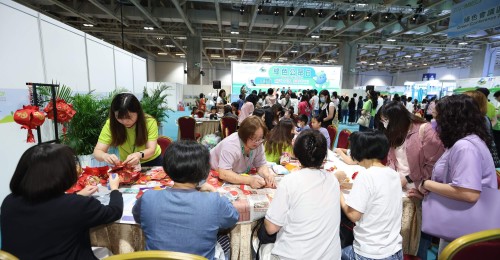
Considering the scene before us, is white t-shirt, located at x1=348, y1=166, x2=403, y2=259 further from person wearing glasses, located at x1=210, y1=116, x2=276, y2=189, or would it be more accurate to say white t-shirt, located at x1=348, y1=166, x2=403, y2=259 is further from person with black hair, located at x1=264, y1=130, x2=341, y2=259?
person wearing glasses, located at x1=210, y1=116, x2=276, y2=189

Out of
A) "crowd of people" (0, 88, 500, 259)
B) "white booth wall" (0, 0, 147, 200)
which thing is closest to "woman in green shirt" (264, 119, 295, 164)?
"crowd of people" (0, 88, 500, 259)

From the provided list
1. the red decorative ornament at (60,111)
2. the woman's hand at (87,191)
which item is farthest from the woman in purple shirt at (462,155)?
the red decorative ornament at (60,111)

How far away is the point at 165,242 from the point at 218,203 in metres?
0.29

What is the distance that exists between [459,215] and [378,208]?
1.76ft

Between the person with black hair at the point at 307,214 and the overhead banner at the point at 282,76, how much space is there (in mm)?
10321

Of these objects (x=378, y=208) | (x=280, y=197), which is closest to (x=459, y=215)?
(x=378, y=208)

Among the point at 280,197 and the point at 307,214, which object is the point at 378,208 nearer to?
the point at 307,214

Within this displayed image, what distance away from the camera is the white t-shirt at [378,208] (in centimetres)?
136

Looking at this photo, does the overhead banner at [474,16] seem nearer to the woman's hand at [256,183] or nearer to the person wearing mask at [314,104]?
the person wearing mask at [314,104]

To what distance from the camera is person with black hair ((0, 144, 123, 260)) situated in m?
1.03

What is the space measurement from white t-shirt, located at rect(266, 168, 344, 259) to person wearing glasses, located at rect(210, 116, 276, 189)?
57 cm

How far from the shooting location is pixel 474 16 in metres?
4.73

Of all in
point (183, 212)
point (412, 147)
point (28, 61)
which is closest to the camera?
point (183, 212)

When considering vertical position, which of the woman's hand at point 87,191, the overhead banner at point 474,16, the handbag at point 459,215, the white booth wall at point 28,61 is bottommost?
the handbag at point 459,215
